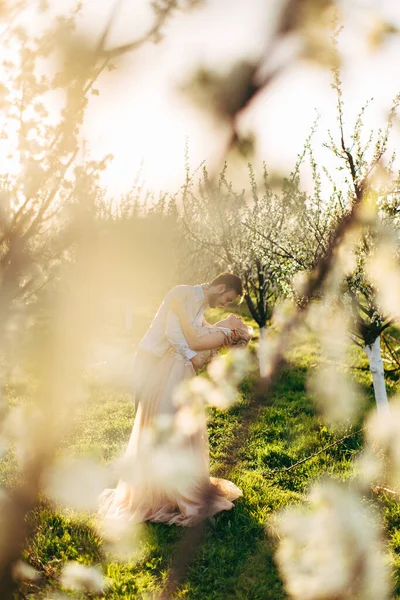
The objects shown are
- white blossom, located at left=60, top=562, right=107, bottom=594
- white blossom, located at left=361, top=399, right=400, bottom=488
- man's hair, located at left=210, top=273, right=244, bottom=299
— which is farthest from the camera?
white blossom, located at left=361, top=399, right=400, bottom=488

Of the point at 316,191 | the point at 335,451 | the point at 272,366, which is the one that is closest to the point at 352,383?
the point at 335,451

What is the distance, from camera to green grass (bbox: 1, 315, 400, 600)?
3.54 m

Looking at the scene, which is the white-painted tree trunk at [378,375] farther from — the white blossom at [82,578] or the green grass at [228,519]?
the white blossom at [82,578]

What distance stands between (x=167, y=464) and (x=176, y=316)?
1413 millimetres

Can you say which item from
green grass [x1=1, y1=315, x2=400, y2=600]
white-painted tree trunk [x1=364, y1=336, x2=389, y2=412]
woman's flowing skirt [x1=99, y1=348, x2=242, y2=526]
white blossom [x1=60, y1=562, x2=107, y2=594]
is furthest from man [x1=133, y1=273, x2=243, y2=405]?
white-painted tree trunk [x1=364, y1=336, x2=389, y2=412]

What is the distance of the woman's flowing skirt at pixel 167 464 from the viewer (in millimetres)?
4414

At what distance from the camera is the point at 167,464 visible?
4469 millimetres

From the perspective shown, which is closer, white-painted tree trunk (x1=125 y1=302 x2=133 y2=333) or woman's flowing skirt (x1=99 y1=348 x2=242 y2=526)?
woman's flowing skirt (x1=99 y1=348 x2=242 y2=526)

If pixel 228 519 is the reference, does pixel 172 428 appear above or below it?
above

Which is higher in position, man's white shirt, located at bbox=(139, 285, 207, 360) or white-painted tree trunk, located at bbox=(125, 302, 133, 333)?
white-painted tree trunk, located at bbox=(125, 302, 133, 333)

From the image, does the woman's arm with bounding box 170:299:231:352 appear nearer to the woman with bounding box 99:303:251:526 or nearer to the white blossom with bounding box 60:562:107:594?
the woman with bounding box 99:303:251:526

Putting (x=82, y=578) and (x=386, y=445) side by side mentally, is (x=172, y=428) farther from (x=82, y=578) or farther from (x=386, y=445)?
(x=386, y=445)

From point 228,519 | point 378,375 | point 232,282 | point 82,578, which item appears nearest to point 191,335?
point 232,282

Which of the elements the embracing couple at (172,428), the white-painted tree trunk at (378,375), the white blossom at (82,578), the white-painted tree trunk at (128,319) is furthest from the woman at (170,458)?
the white-painted tree trunk at (128,319)
